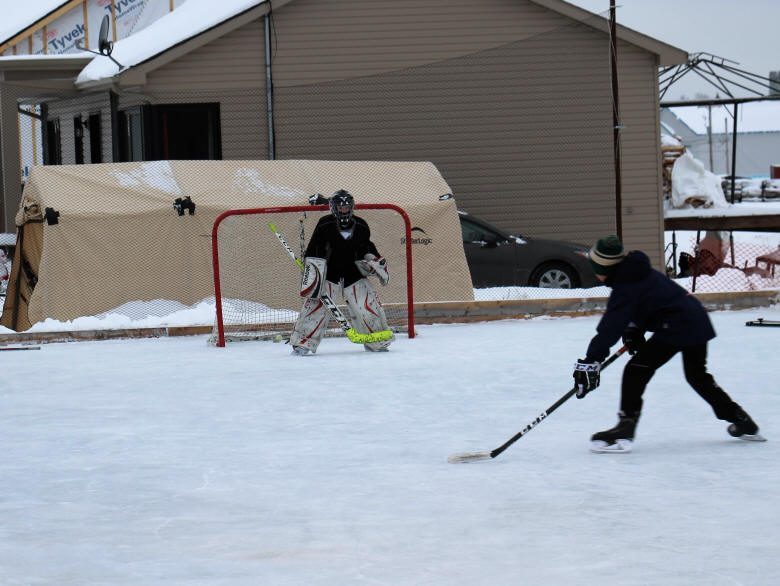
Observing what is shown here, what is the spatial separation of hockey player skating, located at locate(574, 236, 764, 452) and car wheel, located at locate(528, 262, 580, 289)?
400 inches

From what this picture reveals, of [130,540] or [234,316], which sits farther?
[234,316]

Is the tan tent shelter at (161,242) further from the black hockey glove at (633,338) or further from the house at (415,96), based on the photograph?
the black hockey glove at (633,338)

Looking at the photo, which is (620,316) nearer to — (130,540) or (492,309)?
(130,540)

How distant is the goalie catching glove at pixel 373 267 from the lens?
11.8m

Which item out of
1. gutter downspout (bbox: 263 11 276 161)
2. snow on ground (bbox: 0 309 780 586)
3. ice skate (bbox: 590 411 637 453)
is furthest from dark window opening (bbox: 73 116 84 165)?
ice skate (bbox: 590 411 637 453)

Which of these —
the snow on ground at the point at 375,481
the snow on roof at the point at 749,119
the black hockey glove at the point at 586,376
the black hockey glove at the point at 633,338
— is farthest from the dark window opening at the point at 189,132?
the snow on roof at the point at 749,119

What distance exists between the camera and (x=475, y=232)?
16.8 meters

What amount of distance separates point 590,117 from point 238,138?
4571 mm

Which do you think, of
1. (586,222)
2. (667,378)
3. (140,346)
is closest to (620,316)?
(667,378)

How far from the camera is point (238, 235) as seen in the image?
14.1 m

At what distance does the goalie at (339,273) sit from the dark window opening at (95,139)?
928 cm

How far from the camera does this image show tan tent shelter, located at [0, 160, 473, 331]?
46.3 ft

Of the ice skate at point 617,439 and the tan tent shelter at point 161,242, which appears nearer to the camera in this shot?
the ice skate at point 617,439

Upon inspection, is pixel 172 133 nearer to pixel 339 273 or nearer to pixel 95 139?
pixel 95 139
